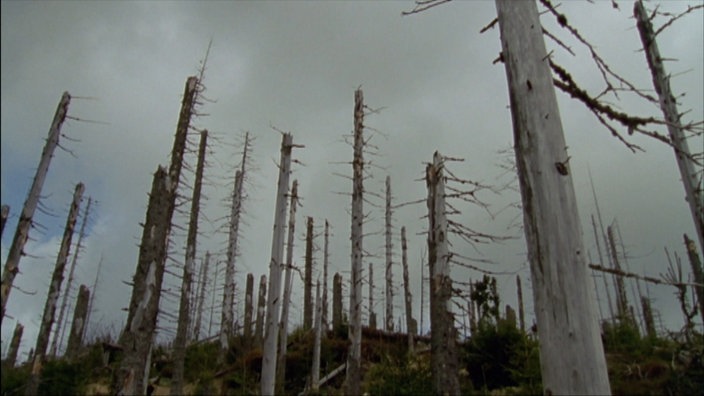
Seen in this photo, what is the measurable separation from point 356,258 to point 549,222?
10.2m

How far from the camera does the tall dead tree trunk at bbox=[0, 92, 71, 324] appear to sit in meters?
10.8

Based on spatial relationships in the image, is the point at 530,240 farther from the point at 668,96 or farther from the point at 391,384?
the point at 668,96

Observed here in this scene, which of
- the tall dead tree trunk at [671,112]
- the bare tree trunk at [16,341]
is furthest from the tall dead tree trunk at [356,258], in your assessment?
the bare tree trunk at [16,341]

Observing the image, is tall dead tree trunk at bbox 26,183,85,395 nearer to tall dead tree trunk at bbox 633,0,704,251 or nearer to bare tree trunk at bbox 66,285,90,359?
bare tree trunk at bbox 66,285,90,359

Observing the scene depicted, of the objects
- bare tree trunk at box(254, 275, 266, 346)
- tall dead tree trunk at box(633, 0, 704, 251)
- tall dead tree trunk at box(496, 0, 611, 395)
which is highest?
tall dead tree trunk at box(633, 0, 704, 251)

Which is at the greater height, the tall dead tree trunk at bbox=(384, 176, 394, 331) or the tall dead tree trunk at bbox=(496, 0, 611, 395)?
the tall dead tree trunk at bbox=(384, 176, 394, 331)

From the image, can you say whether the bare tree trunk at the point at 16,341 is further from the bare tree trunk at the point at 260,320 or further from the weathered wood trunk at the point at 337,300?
the weathered wood trunk at the point at 337,300

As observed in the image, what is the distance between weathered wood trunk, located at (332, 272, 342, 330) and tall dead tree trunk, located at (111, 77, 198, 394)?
36.1ft

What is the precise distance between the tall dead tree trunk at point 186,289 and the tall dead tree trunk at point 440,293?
777 centimetres

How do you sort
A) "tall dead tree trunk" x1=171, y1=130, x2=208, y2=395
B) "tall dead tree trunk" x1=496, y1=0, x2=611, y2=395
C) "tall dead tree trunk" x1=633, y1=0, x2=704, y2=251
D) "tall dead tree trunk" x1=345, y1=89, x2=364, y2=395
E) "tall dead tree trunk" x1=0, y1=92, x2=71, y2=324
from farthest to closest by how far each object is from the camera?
"tall dead tree trunk" x1=171, y1=130, x2=208, y2=395
"tall dead tree trunk" x1=345, y1=89, x2=364, y2=395
"tall dead tree trunk" x1=0, y1=92, x2=71, y2=324
"tall dead tree trunk" x1=633, y1=0, x2=704, y2=251
"tall dead tree trunk" x1=496, y1=0, x2=611, y2=395

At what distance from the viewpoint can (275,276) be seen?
10156 mm

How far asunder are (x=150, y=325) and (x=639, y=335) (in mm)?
15301

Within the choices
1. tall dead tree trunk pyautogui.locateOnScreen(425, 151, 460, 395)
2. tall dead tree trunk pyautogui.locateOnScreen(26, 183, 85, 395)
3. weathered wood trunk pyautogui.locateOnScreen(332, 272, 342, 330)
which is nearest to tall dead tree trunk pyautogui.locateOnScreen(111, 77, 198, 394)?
Result: tall dead tree trunk pyautogui.locateOnScreen(26, 183, 85, 395)

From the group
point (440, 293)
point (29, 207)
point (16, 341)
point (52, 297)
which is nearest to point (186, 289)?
point (52, 297)
